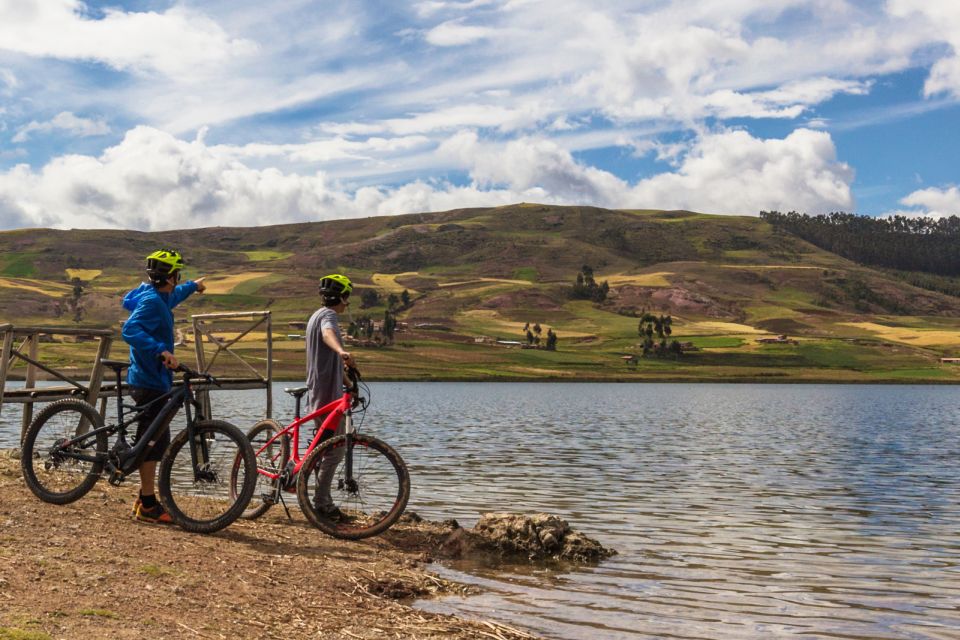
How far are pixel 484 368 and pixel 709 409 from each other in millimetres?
82390

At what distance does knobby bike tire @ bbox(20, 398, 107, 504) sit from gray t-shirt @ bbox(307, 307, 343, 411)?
9.85 ft

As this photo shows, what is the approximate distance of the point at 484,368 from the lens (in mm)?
157250

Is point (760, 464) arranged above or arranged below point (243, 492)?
below

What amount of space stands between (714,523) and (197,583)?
467 inches

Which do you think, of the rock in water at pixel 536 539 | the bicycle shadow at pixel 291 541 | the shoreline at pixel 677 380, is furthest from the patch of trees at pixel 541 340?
the bicycle shadow at pixel 291 541

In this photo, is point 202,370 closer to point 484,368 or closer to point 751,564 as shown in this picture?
point 751,564

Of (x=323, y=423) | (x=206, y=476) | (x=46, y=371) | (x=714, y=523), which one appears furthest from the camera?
(x=714, y=523)

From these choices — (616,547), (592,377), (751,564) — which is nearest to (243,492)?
(616,547)

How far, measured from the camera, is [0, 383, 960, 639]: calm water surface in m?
10.7

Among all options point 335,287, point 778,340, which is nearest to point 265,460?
point 335,287

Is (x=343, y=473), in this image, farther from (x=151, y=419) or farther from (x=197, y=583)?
(x=197, y=583)

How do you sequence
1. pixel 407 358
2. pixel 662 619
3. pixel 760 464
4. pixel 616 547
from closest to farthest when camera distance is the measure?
pixel 662 619
pixel 616 547
pixel 760 464
pixel 407 358

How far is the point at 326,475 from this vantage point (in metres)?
12.7

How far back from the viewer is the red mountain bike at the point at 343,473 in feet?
41.0
